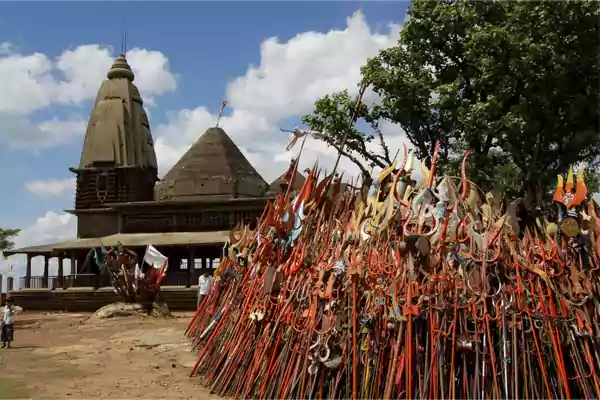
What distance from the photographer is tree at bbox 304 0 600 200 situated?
593 inches

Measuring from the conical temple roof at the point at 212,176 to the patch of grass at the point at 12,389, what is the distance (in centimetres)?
1901

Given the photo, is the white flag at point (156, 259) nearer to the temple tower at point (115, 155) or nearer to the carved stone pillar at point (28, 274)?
the carved stone pillar at point (28, 274)

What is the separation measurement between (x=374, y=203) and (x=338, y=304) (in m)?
1.73

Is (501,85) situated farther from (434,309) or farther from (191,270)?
(191,270)

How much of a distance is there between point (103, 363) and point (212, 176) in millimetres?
18705

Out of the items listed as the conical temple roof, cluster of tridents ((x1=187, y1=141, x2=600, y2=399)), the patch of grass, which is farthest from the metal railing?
cluster of tridents ((x1=187, y1=141, x2=600, y2=399))

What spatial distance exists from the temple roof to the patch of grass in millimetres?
23511

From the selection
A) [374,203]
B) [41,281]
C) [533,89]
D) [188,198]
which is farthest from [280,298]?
[41,281]

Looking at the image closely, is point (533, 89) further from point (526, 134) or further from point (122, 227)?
point (122, 227)

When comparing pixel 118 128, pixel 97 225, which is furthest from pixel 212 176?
pixel 118 128

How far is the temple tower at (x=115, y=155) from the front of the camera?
31.9 metres

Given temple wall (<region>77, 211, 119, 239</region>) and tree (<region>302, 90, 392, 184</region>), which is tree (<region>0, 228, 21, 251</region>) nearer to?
temple wall (<region>77, 211, 119, 239</region>)

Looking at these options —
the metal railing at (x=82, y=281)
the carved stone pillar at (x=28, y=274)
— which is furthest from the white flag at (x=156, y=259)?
the carved stone pillar at (x=28, y=274)

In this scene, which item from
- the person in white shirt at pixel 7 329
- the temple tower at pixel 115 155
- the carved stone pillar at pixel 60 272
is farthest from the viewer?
the temple tower at pixel 115 155
